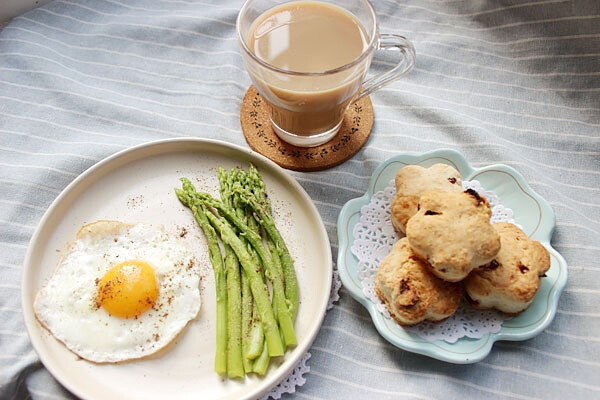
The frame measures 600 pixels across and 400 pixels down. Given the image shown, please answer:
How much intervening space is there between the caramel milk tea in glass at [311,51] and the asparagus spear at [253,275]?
71 cm

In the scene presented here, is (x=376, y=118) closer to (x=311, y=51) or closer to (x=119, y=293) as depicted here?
(x=311, y=51)

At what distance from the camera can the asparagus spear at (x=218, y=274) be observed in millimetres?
2721

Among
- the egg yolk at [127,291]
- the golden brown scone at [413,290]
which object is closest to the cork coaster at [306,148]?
the golden brown scone at [413,290]

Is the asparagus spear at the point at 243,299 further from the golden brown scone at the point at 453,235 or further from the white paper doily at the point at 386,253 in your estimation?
the golden brown scone at the point at 453,235

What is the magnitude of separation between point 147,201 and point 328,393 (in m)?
1.46

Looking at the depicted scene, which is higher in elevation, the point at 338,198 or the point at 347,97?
the point at 347,97

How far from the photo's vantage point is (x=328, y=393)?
2750 millimetres

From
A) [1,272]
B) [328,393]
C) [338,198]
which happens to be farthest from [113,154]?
[328,393]

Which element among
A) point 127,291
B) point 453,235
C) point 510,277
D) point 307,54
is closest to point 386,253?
point 453,235

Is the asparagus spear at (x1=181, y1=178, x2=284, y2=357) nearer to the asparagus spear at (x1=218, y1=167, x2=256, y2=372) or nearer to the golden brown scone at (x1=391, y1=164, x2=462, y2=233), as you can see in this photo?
the asparagus spear at (x1=218, y1=167, x2=256, y2=372)

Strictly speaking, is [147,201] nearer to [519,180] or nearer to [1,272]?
[1,272]

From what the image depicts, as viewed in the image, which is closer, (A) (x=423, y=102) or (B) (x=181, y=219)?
(B) (x=181, y=219)

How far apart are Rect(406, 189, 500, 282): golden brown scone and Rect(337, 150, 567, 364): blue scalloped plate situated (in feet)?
1.18

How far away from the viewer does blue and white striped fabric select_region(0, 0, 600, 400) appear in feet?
9.15
